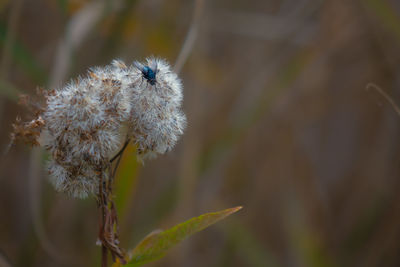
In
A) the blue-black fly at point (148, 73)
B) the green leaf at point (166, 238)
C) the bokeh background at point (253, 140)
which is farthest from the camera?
the bokeh background at point (253, 140)

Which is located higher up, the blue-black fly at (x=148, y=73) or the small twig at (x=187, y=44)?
the small twig at (x=187, y=44)

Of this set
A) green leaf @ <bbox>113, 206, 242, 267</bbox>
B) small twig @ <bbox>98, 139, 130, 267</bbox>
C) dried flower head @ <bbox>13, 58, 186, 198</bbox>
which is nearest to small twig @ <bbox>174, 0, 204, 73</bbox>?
dried flower head @ <bbox>13, 58, 186, 198</bbox>

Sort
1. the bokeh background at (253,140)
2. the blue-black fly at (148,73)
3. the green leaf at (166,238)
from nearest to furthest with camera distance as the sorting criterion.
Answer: the green leaf at (166,238)
the blue-black fly at (148,73)
the bokeh background at (253,140)

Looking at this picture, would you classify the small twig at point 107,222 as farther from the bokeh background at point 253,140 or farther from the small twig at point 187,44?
the bokeh background at point 253,140

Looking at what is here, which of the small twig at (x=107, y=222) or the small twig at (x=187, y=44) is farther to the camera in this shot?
the small twig at (x=187, y=44)

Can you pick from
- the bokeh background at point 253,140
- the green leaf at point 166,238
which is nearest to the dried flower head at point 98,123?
the green leaf at point 166,238
